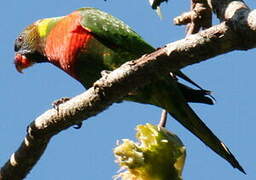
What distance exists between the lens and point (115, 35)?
4930mm

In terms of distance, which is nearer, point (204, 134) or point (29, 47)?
point (204, 134)

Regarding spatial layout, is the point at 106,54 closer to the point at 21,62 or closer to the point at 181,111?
the point at 181,111

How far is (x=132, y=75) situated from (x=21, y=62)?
350cm

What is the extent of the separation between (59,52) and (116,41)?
60 centimetres

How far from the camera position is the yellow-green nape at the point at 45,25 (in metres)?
5.43

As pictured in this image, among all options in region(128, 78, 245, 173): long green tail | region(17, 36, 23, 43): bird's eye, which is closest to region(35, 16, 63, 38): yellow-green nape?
region(17, 36, 23, 43): bird's eye

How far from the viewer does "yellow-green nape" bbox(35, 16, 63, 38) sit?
543 cm

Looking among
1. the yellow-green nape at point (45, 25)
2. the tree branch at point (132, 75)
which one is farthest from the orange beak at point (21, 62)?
the tree branch at point (132, 75)

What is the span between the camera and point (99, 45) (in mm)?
4879

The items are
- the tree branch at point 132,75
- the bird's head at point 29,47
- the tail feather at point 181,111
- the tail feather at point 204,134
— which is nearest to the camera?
the tree branch at point 132,75

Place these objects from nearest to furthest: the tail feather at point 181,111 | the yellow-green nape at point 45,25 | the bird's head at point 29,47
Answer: the tail feather at point 181,111, the yellow-green nape at point 45,25, the bird's head at point 29,47

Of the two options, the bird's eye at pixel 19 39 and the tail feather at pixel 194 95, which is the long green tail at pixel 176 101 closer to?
the tail feather at pixel 194 95

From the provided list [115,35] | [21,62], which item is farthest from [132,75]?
[21,62]

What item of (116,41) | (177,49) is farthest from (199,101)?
(177,49)
